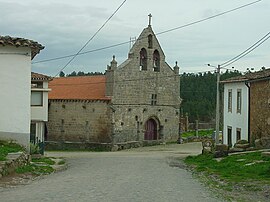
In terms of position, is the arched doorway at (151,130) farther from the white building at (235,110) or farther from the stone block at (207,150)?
the stone block at (207,150)

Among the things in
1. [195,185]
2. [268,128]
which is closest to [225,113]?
[268,128]

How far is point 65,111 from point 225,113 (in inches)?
916

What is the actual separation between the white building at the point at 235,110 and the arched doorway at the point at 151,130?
19.8 meters

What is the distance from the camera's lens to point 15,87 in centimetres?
2188

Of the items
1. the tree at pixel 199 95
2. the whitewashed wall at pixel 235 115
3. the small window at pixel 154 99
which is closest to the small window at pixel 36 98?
the whitewashed wall at pixel 235 115

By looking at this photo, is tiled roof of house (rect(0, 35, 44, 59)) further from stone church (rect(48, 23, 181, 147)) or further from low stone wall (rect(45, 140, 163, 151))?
low stone wall (rect(45, 140, 163, 151))

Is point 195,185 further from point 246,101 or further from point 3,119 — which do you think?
point 246,101

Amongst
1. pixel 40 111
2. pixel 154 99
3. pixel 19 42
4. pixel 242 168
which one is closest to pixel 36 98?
pixel 40 111

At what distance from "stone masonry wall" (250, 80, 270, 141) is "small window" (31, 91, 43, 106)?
14.7 metres

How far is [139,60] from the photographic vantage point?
57.3m

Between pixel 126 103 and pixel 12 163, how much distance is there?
38445 millimetres

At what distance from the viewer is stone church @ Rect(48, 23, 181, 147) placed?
178 ft

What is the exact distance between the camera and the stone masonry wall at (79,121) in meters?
54.2

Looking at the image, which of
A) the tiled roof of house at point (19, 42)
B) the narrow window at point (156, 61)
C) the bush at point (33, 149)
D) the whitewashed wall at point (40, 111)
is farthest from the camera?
the narrow window at point (156, 61)
